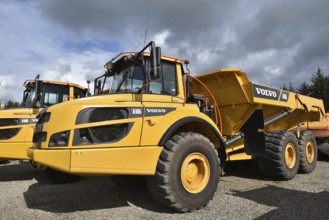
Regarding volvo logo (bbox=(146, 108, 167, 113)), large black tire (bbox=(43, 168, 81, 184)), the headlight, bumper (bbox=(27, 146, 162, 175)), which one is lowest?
large black tire (bbox=(43, 168, 81, 184))

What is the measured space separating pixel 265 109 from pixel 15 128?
5811 mm

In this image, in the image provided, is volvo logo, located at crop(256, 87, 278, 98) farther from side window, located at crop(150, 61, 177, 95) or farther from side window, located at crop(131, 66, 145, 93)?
side window, located at crop(131, 66, 145, 93)

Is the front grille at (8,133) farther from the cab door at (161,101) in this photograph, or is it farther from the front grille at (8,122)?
the cab door at (161,101)

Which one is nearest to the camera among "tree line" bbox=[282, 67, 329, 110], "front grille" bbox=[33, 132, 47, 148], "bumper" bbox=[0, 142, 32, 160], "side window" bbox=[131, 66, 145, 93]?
"front grille" bbox=[33, 132, 47, 148]

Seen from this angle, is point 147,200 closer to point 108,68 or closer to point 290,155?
point 108,68

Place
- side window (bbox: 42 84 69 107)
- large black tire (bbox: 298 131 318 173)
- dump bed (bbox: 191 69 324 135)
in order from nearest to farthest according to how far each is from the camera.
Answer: dump bed (bbox: 191 69 324 135)
large black tire (bbox: 298 131 318 173)
side window (bbox: 42 84 69 107)

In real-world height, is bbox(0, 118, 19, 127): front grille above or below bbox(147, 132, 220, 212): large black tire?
above

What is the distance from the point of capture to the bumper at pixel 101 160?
3842 millimetres

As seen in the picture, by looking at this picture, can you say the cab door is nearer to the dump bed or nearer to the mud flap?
the dump bed

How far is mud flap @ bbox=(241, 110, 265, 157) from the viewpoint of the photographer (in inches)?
262

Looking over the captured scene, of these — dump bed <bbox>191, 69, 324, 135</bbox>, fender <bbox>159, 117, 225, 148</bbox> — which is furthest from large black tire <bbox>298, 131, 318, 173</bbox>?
fender <bbox>159, 117, 225, 148</bbox>

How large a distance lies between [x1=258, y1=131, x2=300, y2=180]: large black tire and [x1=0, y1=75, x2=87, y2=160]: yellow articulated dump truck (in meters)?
5.25

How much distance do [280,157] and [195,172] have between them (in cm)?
278

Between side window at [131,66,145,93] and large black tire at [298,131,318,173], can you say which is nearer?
side window at [131,66,145,93]
